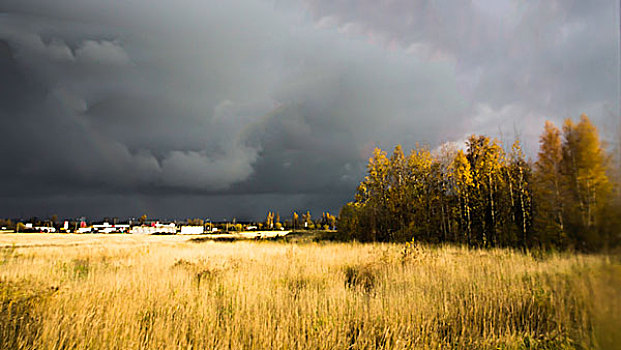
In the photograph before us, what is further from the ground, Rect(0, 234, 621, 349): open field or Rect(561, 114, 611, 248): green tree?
Rect(561, 114, 611, 248): green tree

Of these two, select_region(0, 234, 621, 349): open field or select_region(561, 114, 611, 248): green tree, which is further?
select_region(0, 234, 621, 349): open field

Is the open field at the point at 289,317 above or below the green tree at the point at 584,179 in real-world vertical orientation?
below

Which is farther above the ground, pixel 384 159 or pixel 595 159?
pixel 384 159

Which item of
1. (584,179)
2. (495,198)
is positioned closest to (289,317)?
(584,179)

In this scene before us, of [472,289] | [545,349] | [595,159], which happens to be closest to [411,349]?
[545,349]

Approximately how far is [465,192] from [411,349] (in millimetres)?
16610

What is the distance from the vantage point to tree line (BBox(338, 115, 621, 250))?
0.85m

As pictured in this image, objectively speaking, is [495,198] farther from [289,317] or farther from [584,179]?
[584,179]

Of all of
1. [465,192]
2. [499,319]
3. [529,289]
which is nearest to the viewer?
[499,319]

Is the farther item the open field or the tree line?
the open field

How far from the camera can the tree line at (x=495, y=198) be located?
0.85 metres

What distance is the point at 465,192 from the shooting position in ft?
59.7

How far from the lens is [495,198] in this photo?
15359 mm

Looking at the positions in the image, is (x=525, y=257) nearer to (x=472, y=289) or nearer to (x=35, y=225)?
(x=472, y=289)
